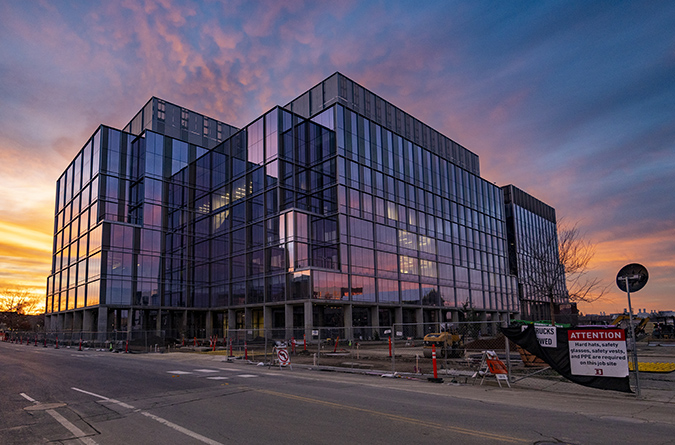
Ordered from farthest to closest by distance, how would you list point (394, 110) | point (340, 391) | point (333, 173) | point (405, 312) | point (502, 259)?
1. point (502, 259)
2. point (394, 110)
3. point (405, 312)
4. point (333, 173)
5. point (340, 391)

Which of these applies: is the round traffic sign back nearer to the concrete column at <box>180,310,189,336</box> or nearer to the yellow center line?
the yellow center line

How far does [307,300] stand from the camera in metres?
51.2

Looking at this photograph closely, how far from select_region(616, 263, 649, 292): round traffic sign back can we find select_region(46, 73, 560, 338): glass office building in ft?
130

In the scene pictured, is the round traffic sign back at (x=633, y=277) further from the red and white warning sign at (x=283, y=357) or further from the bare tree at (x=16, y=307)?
the bare tree at (x=16, y=307)

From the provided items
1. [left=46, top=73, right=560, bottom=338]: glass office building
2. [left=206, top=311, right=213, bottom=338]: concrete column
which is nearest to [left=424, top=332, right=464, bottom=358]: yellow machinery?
[left=46, top=73, right=560, bottom=338]: glass office building

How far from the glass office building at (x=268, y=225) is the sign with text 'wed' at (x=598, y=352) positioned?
39.1 metres

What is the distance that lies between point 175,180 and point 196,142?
375 inches

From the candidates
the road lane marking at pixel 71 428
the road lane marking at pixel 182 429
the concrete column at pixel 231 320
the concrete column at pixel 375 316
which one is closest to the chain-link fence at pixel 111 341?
the concrete column at pixel 231 320

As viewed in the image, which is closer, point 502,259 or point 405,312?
point 405,312

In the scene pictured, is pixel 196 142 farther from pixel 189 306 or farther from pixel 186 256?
pixel 189 306

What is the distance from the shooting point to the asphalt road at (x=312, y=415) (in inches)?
314

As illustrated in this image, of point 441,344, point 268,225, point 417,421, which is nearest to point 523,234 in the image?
point 268,225

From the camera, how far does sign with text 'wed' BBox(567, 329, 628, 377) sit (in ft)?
42.1

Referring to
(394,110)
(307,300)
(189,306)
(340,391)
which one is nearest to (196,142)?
(189,306)
